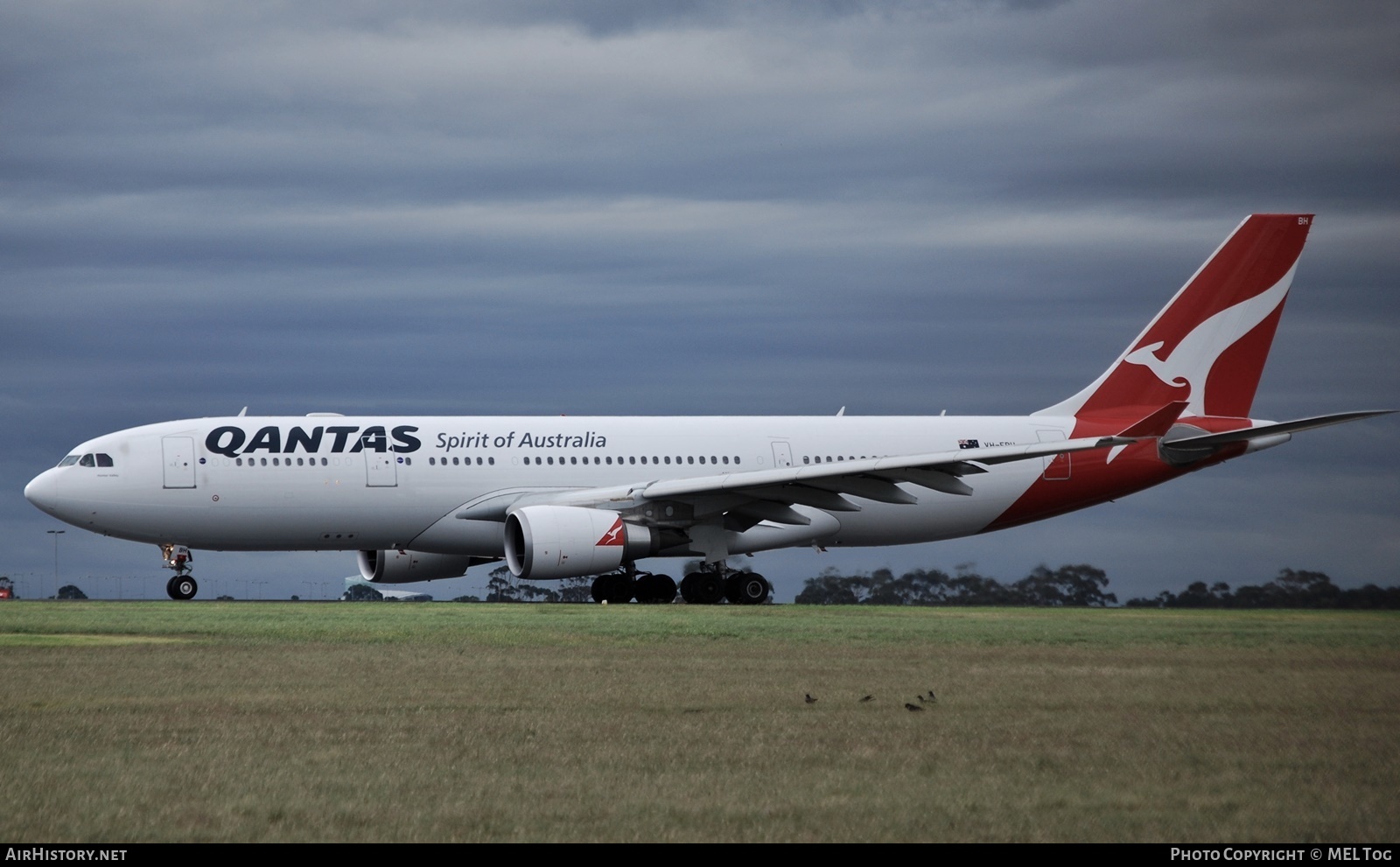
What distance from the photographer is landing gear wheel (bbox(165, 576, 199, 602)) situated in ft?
96.9

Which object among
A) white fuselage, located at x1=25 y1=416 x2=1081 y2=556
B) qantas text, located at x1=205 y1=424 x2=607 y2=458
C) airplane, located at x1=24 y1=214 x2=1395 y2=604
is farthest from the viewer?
qantas text, located at x1=205 y1=424 x2=607 y2=458

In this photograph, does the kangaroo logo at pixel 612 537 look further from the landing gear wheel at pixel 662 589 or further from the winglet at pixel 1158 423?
the winglet at pixel 1158 423

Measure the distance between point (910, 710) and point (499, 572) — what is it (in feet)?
86.9

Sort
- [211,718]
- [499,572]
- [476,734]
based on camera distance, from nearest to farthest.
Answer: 1. [476,734]
2. [211,718]
3. [499,572]

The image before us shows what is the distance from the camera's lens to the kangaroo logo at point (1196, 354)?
107ft

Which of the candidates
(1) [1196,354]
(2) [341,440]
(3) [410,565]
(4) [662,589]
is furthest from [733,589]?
(1) [1196,354]

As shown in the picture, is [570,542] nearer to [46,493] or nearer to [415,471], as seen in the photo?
[415,471]

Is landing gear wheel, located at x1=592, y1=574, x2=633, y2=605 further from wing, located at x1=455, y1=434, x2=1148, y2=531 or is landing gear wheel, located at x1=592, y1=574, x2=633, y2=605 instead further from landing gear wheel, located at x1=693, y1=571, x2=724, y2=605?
wing, located at x1=455, y1=434, x2=1148, y2=531

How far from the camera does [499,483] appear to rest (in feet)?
96.8

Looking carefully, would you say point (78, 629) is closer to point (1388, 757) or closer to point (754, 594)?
point (754, 594)

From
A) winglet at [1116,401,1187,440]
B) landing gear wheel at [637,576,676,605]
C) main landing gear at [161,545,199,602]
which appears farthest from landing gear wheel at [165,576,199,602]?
winglet at [1116,401,1187,440]

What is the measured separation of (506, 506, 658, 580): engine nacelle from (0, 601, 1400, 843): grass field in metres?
7.53

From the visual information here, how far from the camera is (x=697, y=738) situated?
10203mm
